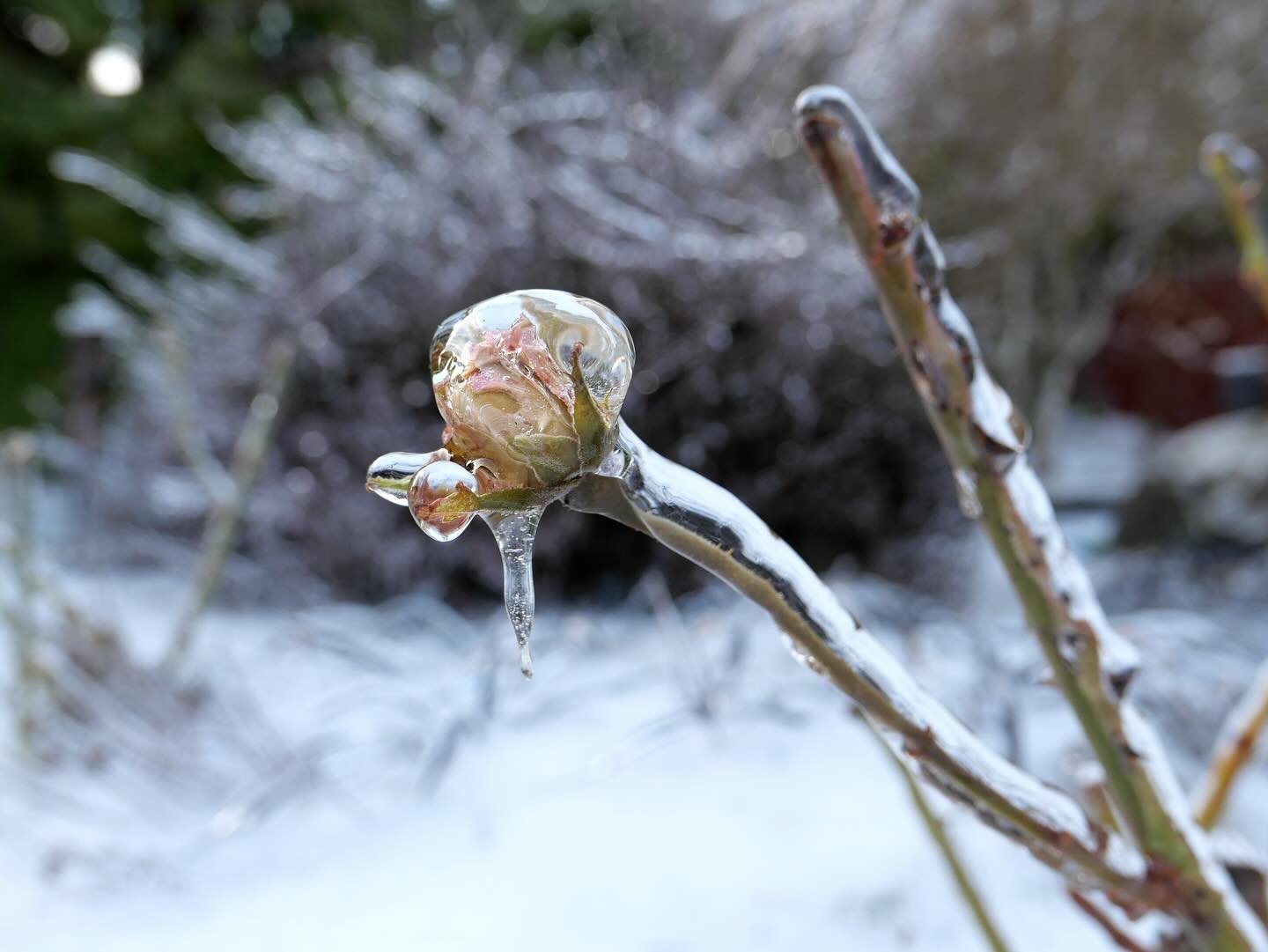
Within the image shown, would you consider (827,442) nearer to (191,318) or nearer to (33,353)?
Result: (191,318)

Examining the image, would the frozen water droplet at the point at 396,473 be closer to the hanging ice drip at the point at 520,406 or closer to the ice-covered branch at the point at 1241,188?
the hanging ice drip at the point at 520,406

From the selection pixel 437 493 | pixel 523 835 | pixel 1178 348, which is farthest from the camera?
pixel 1178 348

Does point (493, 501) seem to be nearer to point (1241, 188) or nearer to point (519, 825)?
point (1241, 188)

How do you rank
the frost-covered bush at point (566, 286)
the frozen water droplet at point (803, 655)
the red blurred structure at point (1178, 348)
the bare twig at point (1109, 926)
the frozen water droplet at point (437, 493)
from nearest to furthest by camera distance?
1. the frozen water droplet at point (437, 493)
2. the frozen water droplet at point (803, 655)
3. the bare twig at point (1109, 926)
4. the frost-covered bush at point (566, 286)
5. the red blurred structure at point (1178, 348)

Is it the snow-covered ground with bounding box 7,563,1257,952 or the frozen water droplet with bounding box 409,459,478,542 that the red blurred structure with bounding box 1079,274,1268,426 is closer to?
the snow-covered ground with bounding box 7,563,1257,952

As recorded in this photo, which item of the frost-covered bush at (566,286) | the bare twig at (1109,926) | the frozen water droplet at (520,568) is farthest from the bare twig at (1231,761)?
the frost-covered bush at (566,286)

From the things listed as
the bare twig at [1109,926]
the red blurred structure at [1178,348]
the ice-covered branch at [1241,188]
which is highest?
the red blurred structure at [1178,348]

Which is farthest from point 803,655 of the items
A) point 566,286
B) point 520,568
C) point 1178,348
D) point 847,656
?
point 1178,348
